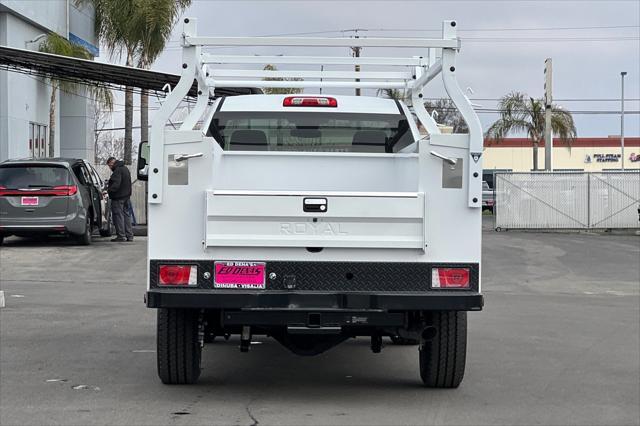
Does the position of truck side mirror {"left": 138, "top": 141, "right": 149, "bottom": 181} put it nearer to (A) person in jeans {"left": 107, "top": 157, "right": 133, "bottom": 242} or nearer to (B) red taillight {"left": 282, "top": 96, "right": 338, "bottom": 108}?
(B) red taillight {"left": 282, "top": 96, "right": 338, "bottom": 108}

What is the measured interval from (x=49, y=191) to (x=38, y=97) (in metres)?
15.7

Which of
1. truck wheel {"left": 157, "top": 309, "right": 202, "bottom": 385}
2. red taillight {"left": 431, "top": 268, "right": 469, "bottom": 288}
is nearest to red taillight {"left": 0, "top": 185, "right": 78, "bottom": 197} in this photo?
truck wheel {"left": 157, "top": 309, "right": 202, "bottom": 385}

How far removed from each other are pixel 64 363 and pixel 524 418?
4.18 meters

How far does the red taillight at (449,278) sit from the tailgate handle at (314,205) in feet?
2.89

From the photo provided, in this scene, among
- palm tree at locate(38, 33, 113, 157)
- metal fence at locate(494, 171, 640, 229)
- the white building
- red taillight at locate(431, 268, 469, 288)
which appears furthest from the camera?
palm tree at locate(38, 33, 113, 157)

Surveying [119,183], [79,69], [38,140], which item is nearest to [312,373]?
[119,183]

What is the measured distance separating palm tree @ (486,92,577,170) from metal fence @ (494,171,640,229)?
2151cm

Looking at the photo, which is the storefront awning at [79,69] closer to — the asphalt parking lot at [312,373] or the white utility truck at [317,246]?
the asphalt parking lot at [312,373]

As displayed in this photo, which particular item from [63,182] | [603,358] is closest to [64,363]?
[603,358]

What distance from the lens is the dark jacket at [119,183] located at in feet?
69.6

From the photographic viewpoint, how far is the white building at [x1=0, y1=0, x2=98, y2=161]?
3091 cm

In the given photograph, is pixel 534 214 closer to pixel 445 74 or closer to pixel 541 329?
pixel 541 329

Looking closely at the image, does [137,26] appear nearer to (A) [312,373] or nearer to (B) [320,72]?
(B) [320,72]

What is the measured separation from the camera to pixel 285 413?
7141 mm
